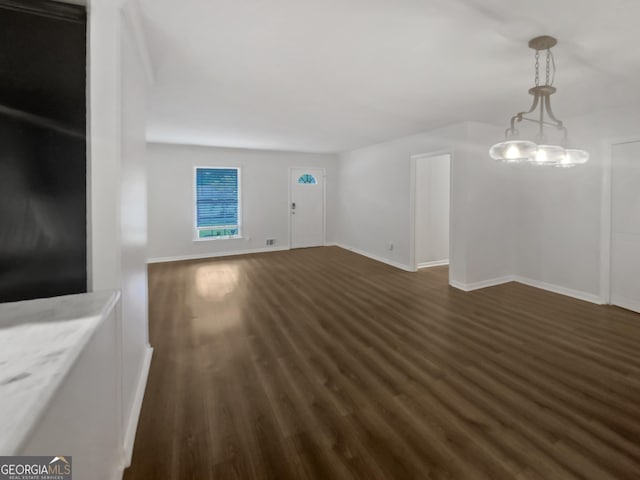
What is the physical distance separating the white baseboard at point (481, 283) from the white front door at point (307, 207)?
3.83 m

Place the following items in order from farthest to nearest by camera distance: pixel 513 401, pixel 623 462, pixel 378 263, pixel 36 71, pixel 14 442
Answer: pixel 378 263 < pixel 513 401 < pixel 623 462 < pixel 36 71 < pixel 14 442

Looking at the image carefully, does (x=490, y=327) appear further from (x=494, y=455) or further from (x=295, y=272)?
(x=295, y=272)

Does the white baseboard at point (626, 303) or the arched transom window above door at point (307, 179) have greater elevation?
the arched transom window above door at point (307, 179)

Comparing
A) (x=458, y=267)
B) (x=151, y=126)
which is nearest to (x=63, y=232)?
(x=151, y=126)

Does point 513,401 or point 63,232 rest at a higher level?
point 63,232

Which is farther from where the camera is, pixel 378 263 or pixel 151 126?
pixel 378 263

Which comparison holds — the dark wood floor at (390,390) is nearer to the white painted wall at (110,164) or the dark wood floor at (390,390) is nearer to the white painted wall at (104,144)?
the white painted wall at (110,164)

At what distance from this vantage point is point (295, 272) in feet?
16.8

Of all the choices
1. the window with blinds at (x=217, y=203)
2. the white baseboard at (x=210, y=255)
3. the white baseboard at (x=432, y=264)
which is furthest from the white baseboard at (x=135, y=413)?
the white baseboard at (x=432, y=264)

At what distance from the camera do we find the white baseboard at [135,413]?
149cm

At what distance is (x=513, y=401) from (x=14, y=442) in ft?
7.74

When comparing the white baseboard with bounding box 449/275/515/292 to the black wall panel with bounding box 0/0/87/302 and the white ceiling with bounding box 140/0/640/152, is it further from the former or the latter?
the black wall panel with bounding box 0/0/87/302

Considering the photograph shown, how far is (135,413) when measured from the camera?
172cm

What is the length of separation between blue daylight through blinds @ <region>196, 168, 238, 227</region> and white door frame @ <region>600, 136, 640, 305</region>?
242 inches
